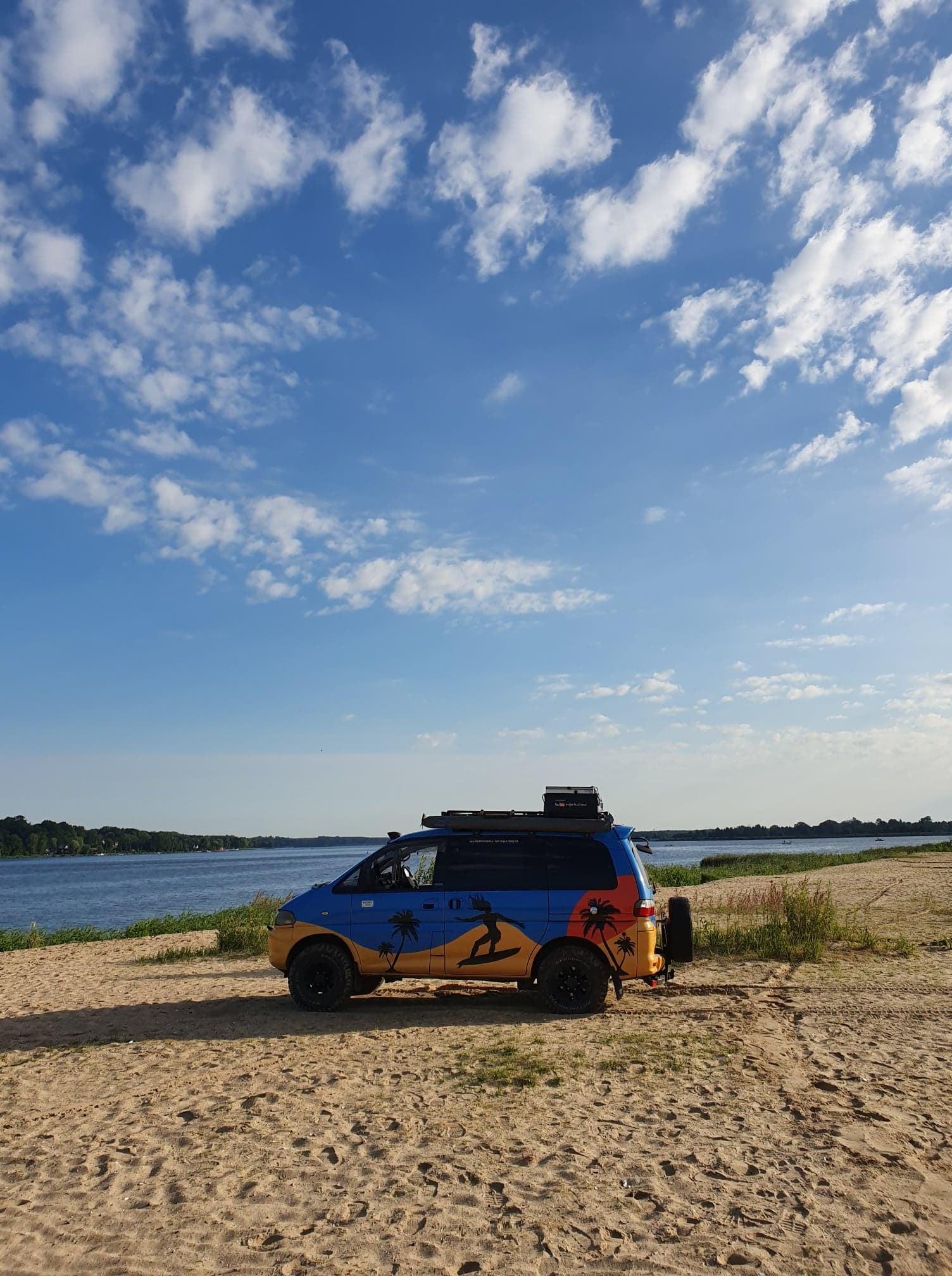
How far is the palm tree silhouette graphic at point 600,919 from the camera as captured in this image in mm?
10258

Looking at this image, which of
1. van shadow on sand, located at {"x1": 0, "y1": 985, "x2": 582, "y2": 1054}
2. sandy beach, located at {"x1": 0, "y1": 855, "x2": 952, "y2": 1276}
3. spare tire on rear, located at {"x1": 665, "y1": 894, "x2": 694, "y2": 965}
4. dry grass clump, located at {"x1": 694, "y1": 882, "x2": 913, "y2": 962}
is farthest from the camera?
dry grass clump, located at {"x1": 694, "y1": 882, "x2": 913, "y2": 962}

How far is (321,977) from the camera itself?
10.9 m

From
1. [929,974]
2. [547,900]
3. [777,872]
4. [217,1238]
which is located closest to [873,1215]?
[217,1238]

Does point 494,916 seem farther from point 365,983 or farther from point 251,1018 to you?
point 251,1018

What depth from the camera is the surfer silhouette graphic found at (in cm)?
1039

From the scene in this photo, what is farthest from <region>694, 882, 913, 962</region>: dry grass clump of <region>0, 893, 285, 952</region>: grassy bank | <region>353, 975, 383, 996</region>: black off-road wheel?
<region>0, 893, 285, 952</region>: grassy bank

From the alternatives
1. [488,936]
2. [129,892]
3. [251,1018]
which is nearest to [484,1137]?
[488,936]

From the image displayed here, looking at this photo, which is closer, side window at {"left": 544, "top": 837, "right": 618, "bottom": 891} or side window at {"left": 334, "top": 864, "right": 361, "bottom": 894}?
side window at {"left": 544, "top": 837, "right": 618, "bottom": 891}

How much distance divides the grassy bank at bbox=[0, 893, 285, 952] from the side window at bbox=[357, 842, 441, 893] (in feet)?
27.9

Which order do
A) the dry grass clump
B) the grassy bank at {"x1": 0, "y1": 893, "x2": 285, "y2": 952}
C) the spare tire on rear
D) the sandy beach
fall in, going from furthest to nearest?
the grassy bank at {"x1": 0, "y1": 893, "x2": 285, "y2": 952} → the dry grass clump → the spare tire on rear → the sandy beach

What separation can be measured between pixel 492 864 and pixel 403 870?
1.06 metres

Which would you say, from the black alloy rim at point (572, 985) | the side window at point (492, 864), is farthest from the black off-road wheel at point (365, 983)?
the black alloy rim at point (572, 985)

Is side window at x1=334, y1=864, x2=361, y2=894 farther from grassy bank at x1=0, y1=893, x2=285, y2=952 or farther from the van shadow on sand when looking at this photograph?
grassy bank at x1=0, y1=893, x2=285, y2=952

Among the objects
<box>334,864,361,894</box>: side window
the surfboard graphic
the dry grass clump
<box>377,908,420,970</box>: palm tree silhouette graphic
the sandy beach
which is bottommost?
the sandy beach
